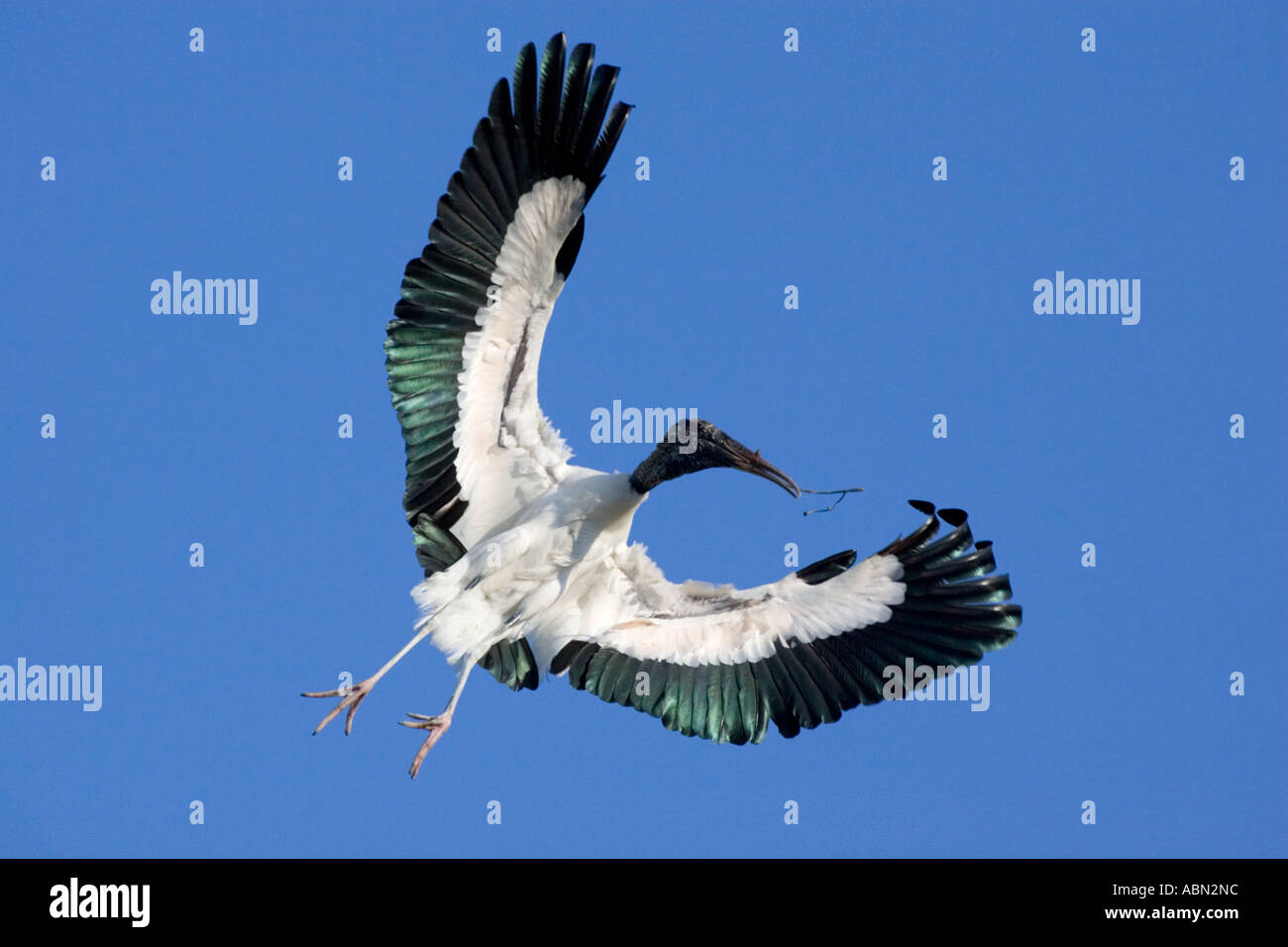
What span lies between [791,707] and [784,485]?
1.98 meters

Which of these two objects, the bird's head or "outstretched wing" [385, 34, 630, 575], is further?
the bird's head

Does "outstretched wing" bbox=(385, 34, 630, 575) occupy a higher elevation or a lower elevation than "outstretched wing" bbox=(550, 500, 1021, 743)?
higher

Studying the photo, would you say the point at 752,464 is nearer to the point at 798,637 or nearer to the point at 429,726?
the point at 798,637

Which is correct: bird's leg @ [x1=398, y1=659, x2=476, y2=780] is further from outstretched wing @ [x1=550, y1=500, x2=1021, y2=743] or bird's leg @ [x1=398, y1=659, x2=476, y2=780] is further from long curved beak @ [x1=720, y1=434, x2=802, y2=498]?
long curved beak @ [x1=720, y1=434, x2=802, y2=498]

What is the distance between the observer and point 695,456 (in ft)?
51.4

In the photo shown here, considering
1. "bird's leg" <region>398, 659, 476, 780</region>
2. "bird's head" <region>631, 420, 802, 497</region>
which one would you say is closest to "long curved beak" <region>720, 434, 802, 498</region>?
"bird's head" <region>631, 420, 802, 497</region>

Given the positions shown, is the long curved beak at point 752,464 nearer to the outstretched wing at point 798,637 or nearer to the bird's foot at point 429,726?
the outstretched wing at point 798,637

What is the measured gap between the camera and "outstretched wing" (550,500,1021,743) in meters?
15.5

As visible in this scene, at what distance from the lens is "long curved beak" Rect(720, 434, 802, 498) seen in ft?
50.9

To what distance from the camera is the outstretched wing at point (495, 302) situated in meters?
15.1

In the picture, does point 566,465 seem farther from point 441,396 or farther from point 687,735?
point 687,735

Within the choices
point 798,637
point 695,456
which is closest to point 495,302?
point 695,456

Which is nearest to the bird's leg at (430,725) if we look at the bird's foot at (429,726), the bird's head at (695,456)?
the bird's foot at (429,726)
